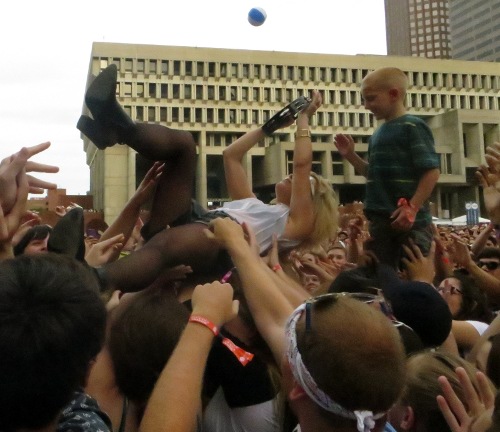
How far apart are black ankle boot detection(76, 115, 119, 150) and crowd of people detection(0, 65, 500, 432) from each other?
13mm

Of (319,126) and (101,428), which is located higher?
(319,126)

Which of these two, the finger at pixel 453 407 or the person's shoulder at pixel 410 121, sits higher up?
the person's shoulder at pixel 410 121

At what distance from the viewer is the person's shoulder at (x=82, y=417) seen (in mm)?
1291

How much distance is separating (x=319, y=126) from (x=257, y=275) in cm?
6510

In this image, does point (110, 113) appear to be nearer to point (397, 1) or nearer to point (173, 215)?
point (173, 215)

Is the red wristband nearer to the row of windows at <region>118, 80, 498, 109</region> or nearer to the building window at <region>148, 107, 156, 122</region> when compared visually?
the row of windows at <region>118, 80, 498, 109</region>

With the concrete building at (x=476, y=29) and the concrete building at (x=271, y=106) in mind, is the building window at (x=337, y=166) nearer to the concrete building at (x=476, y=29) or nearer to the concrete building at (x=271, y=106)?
the concrete building at (x=271, y=106)

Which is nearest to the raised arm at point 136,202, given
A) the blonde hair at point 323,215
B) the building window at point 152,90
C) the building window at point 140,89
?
the blonde hair at point 323,215

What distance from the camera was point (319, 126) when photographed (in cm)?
6606

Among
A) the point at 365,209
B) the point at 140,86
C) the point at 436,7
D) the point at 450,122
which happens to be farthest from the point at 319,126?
the point at 436,7

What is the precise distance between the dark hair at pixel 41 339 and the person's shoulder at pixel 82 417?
105 millimetres

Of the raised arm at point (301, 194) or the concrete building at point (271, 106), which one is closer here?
the raised arm at point (301, 194)

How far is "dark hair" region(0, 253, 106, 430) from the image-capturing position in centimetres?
114

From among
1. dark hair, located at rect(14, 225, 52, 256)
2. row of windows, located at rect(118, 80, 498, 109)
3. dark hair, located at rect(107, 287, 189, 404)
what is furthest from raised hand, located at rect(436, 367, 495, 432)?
row of windows, located at rect(118, 80, 498, 109)
